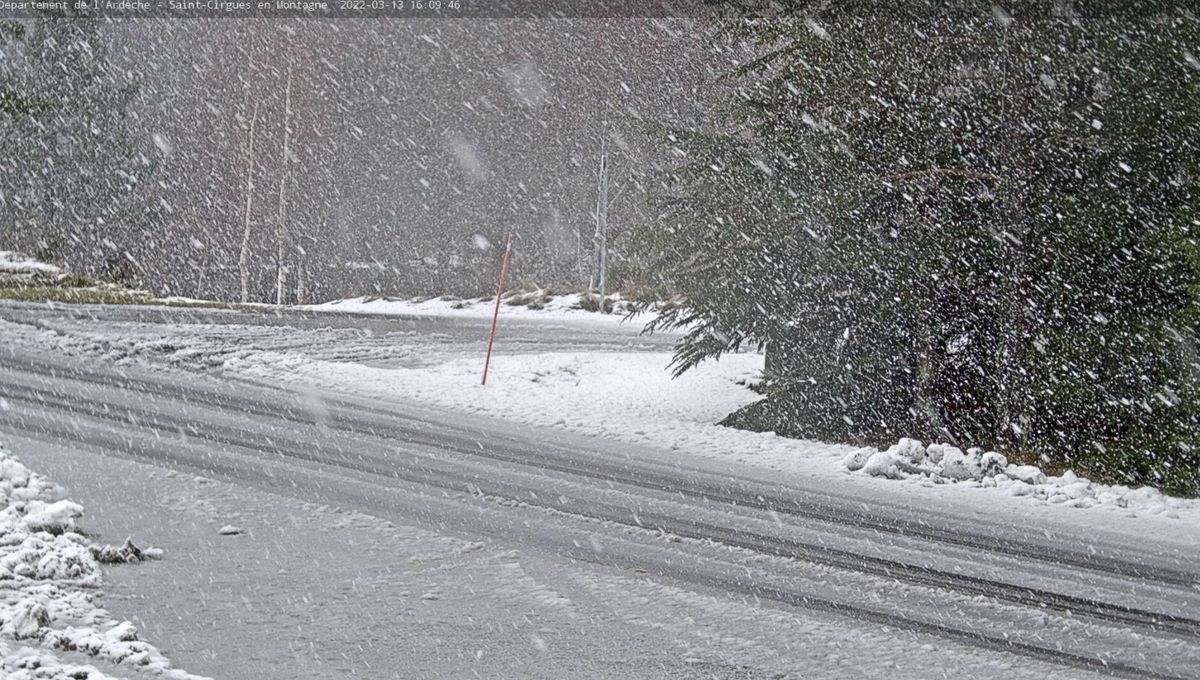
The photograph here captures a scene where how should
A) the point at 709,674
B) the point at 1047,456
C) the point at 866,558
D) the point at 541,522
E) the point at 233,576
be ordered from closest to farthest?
the point at 709,674
the point at 233,576
the point at 866,558
the point at 541,522
the point at 1047,456

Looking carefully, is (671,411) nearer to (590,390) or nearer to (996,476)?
(590,390)

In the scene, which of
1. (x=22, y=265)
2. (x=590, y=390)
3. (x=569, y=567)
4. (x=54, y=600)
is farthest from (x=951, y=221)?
(x=22, y=265)

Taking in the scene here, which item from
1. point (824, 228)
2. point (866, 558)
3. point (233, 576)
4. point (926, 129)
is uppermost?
point (926, 129)

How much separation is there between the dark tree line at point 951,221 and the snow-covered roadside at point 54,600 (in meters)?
7.62

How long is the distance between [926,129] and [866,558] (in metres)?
7.08

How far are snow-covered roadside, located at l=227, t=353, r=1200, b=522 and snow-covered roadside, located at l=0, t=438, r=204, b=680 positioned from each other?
253 inches

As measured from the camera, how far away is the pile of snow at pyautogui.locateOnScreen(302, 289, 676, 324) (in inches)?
1267

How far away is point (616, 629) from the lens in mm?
5320

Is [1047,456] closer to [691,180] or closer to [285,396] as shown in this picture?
[691,180]

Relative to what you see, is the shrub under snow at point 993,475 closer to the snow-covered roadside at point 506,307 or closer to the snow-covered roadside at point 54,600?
the snow-covered roadside at point 54,600

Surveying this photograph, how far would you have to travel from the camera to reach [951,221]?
39.4 ft

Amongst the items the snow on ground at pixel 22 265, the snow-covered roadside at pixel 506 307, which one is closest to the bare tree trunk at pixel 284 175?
the snow-covered roadside at pixel 506 307

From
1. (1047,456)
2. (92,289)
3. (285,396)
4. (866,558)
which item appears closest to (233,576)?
Result: (866,558)

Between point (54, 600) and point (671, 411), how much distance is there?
973 centimetres
